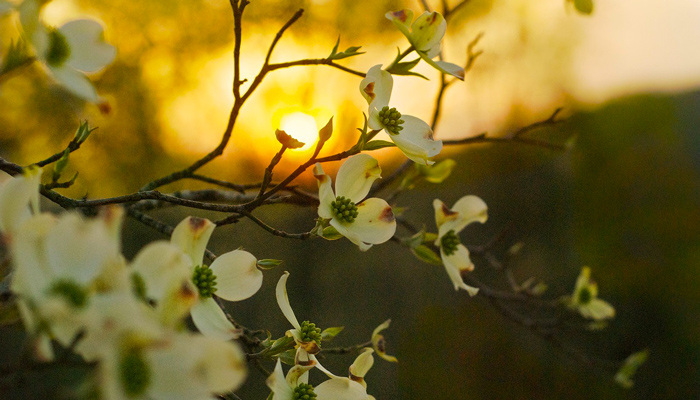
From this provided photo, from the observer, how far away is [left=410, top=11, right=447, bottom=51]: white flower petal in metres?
0.39

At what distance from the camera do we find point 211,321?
0.97 feet

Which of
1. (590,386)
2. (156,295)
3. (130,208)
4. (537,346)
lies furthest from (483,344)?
(156,295)

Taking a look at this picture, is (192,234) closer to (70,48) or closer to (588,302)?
(70,48)

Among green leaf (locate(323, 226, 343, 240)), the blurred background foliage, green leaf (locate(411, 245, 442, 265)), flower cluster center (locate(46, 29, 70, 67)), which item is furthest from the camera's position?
the blurred background foliage

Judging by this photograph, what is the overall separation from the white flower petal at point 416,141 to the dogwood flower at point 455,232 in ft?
0.35

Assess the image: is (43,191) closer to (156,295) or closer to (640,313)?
(156,295)

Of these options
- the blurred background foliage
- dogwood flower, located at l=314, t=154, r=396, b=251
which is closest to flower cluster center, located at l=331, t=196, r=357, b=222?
dogwood flower, located at l=314, t=154, r=396, b=251

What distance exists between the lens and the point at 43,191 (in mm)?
356

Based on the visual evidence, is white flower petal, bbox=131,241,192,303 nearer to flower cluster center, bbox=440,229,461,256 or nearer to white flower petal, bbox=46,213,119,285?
white flower petal, bbox=46,213,119,285

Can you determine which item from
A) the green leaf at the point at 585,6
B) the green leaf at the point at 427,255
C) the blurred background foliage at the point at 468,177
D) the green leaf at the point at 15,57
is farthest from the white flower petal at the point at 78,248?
the blurred background foliage at the point at 468,177

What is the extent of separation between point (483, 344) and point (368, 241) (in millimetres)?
2423

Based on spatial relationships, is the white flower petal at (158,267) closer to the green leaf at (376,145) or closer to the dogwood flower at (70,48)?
the dogwood flower at (70,48)

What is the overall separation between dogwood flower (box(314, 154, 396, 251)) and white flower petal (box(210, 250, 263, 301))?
0.24 feet

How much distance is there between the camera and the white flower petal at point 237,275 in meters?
0.34
